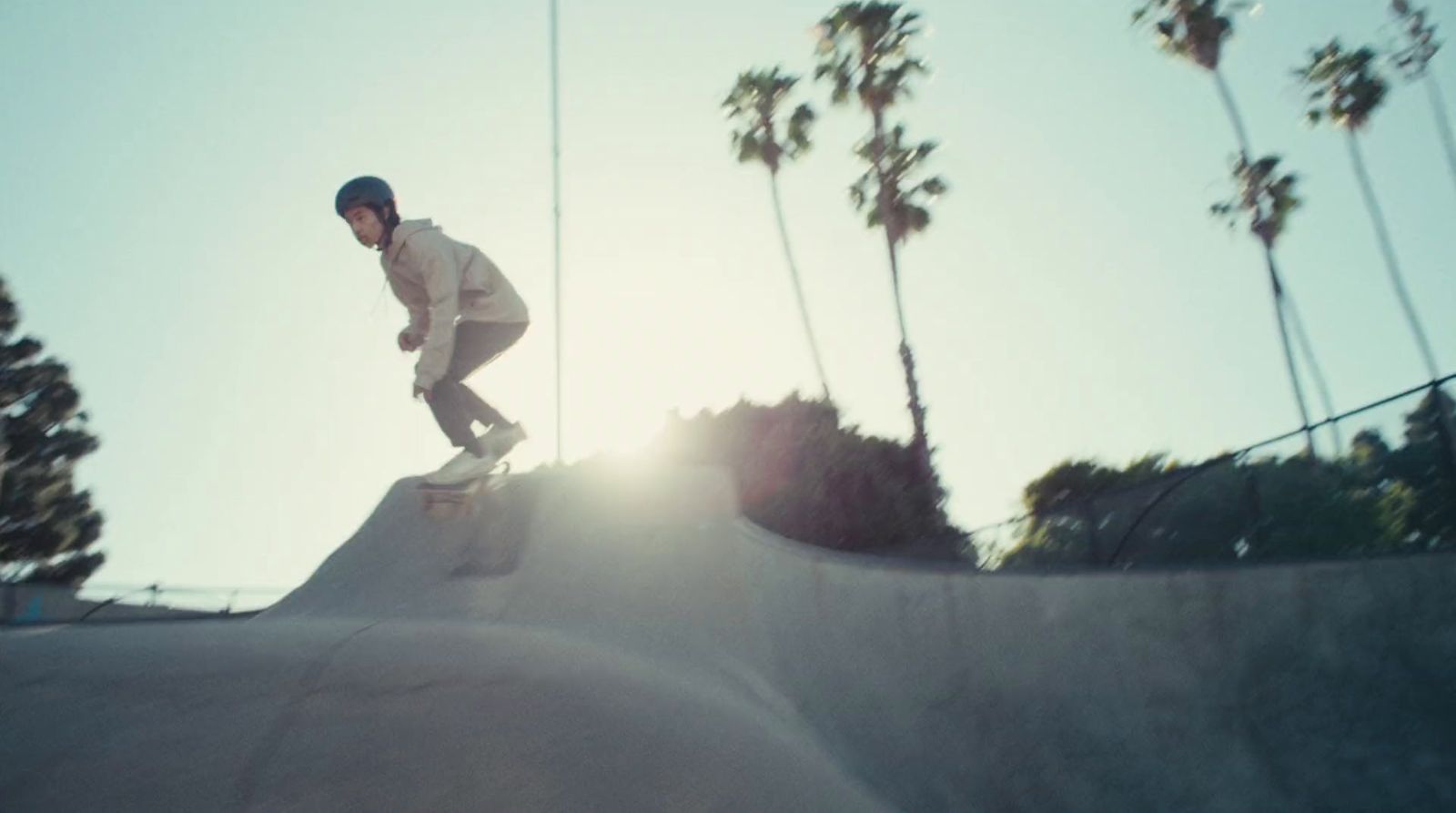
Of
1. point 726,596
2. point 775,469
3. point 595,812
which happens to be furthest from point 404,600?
point 775,469

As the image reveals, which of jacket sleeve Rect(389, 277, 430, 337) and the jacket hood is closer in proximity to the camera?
the jacket hood

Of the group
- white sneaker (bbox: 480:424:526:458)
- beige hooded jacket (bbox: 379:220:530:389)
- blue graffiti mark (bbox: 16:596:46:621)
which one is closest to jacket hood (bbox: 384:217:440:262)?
beige hooded jacket (bbox: 379:220:530:389)

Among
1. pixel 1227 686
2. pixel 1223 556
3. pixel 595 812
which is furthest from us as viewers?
pixel 1223 556

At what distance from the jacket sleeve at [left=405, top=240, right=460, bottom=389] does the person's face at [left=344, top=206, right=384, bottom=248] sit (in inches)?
9.1

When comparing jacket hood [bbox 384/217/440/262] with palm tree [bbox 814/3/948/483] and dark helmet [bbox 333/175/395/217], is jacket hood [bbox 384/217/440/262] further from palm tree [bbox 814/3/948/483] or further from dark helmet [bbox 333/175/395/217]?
palm tree [bbox 814/3/948/483]

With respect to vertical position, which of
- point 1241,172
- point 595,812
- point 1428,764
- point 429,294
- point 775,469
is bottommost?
point 1428,764

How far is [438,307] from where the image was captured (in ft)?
19.8

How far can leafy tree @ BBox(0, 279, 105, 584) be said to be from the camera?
36406 millimetres

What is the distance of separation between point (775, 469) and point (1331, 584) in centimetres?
1629

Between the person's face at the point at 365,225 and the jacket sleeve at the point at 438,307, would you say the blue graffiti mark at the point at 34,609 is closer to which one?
the person's face at the point at 365,225

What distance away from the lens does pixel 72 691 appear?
3420 mm

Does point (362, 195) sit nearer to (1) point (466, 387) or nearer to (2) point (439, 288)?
(2) point (439, 288)

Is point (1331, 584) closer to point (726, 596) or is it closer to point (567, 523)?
point (726, 596)

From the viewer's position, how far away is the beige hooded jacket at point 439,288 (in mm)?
6020
